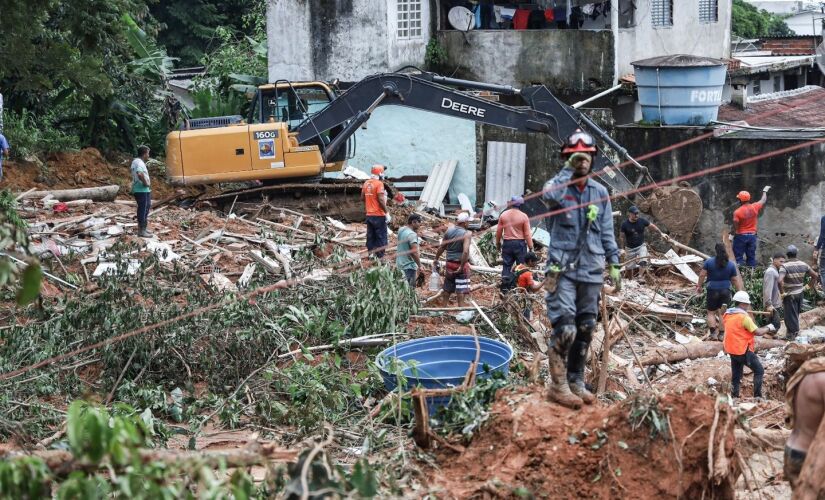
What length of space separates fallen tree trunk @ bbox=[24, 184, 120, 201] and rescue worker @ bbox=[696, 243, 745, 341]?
11.5m

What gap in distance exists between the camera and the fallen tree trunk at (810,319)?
16609mm

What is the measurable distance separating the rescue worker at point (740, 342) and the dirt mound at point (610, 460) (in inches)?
188

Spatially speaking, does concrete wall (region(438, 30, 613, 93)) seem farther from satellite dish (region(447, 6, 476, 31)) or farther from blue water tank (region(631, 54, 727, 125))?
blue water tank (region(631, 54, 727, 125))

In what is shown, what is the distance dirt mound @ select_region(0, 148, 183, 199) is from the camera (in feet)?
71.4

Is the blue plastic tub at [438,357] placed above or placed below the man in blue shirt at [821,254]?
above

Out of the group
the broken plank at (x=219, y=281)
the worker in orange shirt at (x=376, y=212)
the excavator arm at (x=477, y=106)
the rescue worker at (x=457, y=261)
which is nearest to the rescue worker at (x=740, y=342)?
the rescue worker at (x=457, y=261)

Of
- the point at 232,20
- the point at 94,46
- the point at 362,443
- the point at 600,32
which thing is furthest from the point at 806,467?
the point at 232,20

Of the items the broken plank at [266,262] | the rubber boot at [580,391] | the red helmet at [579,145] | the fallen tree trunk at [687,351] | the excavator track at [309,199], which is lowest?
the fallen tree trunk at [687,351]

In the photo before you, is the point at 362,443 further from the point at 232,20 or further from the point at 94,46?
the point at 232,20

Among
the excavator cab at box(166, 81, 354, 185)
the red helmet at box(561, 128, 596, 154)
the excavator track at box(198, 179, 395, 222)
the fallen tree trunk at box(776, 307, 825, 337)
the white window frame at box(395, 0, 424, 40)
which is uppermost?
the white window frame at box(395, 0, 424, 40)

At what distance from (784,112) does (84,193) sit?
1618 centimetres

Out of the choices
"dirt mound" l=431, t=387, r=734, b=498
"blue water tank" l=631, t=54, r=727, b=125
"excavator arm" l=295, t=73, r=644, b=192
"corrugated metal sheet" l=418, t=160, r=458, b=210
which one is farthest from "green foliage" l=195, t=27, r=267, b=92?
"dirt mound" l=431, t=387, r=734, b=498

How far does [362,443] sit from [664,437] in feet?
8.83

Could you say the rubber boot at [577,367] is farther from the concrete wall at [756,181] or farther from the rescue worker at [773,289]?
the concrete wall at [756,181]
